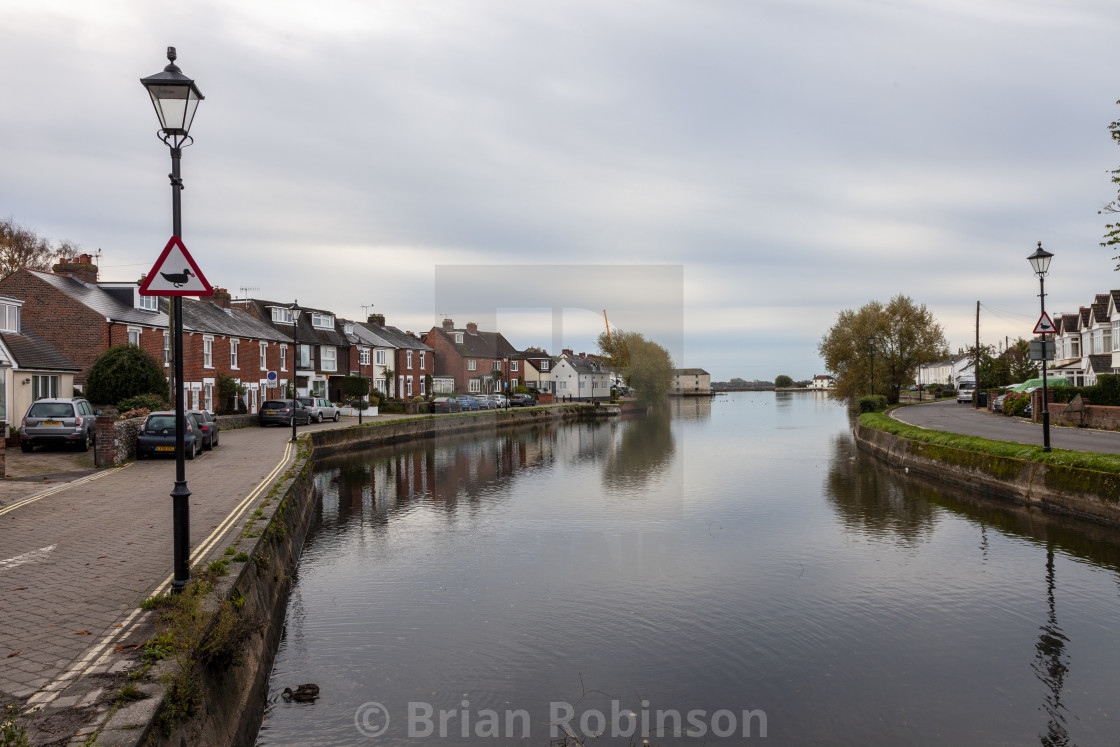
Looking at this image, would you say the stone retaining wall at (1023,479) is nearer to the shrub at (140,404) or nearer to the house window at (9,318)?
the shrub at (140,404)

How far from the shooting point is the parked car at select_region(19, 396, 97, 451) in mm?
22469

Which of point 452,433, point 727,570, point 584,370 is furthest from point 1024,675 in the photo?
point 584,370

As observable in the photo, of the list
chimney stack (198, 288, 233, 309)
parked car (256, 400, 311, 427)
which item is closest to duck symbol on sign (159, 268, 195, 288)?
parked car (256, 400, 311, 427)

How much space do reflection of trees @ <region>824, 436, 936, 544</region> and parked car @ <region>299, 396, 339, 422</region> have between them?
29.9 m

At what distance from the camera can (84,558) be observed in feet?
31.6

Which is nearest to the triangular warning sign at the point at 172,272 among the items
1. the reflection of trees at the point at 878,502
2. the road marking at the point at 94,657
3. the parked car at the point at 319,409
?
the road marking at the point at 94,657

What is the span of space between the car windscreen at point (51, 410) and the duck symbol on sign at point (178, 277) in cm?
1878

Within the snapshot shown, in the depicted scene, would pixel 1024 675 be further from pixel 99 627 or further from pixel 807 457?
pixel 807 457

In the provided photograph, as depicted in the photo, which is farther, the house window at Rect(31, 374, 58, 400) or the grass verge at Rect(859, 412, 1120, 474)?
the house window at Rect(31, 374, 58, 400)

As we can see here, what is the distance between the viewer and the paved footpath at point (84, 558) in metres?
6.03

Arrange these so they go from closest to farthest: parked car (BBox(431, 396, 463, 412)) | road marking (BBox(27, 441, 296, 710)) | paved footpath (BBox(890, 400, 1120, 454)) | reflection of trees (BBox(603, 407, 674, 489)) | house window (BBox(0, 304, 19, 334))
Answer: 1. road marking (BBox(27, 441, 296, 710))
2. paved footpath (BBox(890, 400, 1120, 454))
3. reflection of trees (BBox(603, 407, 674, 489))
4. house window (BBox(0, 304, 19, 334))
5. parked car (BBox(431, 396, 463, 412))

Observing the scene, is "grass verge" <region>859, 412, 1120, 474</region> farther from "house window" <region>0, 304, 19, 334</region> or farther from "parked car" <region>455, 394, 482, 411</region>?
"parked car" <region>455, 394, 482, 411</region>

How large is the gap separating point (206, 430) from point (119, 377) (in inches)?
291

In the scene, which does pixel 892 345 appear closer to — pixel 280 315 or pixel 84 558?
pixel 280 315
